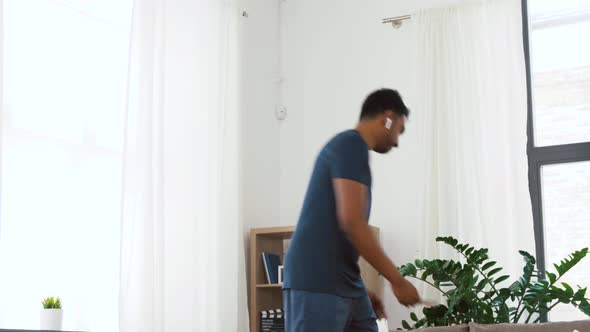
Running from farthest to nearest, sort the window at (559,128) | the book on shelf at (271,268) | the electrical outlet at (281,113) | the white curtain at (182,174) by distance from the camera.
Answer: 1. the electrical outlet at (281,113)
2. the book on shelf at (271,268)
3. the window at (559,128)
4. the white curtain at (182,174)

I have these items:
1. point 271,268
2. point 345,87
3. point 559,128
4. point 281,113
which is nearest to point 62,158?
point 271,268

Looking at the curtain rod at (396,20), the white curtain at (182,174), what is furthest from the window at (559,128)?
the white curtain at (182,174)

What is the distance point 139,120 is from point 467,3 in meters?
2.29

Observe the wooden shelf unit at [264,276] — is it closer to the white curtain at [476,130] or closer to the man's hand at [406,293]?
the white curtain at [476,130]

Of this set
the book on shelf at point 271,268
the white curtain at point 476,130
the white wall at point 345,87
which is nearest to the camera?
the white curtain at point 476,130

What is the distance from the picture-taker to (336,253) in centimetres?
223

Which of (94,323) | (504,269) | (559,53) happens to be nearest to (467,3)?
(559,53)

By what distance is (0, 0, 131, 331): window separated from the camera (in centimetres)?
354

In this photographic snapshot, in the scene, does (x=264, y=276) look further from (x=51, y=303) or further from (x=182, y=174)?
(x=51, y=303)

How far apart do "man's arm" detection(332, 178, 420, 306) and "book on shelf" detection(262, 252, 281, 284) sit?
2.90 meters

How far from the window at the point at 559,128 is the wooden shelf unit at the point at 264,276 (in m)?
1.02

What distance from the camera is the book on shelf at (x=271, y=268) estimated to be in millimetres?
5043

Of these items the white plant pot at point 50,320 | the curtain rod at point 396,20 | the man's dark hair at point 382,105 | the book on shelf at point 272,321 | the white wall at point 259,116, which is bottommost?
the book on shelf at point 272,321

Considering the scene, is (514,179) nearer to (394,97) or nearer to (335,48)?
(335,48)
